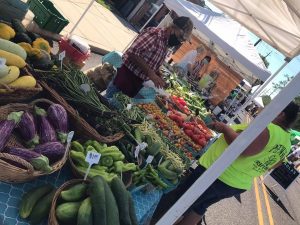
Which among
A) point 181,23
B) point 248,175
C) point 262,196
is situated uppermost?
point 181,23

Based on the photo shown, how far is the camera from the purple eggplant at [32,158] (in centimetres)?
249

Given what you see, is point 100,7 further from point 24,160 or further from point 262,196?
point 24,160

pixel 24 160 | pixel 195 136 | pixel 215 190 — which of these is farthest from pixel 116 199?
pixel 195 136

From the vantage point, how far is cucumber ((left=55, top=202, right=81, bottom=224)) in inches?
91.7

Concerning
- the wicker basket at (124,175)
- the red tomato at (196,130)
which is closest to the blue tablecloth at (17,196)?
the wicker basket at (124,175)

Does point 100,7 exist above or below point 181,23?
below

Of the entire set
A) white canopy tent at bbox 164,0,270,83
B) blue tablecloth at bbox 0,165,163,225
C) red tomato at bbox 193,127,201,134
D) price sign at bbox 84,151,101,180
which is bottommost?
blue tablecloth at bbox 0,165,163,225

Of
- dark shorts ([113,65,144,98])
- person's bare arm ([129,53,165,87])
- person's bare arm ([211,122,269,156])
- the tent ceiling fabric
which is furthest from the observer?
dark shorts ([113,65,144,98])

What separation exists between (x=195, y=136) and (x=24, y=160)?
4192mm

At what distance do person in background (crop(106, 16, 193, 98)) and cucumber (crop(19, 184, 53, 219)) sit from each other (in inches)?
93.8

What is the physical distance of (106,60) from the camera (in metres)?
5.58

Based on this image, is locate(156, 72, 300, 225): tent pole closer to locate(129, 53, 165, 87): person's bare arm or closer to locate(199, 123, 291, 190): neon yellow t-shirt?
locate(199, 123, 291, 190): neon yellow t-shirt

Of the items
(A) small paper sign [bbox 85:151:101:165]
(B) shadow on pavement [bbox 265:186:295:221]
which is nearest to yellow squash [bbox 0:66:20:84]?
(A) small paper sign [bbox 85:151:101:165]

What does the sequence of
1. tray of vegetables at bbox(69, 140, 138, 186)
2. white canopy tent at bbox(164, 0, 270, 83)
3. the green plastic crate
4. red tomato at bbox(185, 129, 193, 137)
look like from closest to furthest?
tray of vegetables at bbox(69, 140, 138, 186)
red tomato at bbox(185, 129, 193, 137)
the green plastic crate
white canopy tent at bbox(164, 0, 270, 83)
